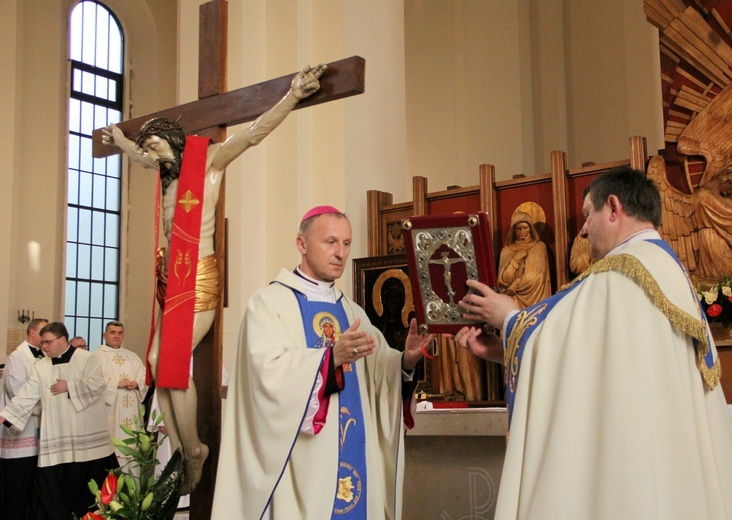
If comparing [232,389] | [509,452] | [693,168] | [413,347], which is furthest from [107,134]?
[693,168]

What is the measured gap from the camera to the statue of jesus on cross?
15.1ft

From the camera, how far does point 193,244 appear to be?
468 centimetres

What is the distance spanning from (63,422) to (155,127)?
4.54m

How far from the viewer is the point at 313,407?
3.73 m

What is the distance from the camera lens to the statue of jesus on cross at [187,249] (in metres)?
→ 4.61

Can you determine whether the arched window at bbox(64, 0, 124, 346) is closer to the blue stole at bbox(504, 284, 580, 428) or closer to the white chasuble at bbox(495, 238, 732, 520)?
the blue stole at bbox(504, 284, 580, 428)

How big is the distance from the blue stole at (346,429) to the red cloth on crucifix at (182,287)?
0.86 m

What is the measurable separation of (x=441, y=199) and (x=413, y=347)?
4.64m

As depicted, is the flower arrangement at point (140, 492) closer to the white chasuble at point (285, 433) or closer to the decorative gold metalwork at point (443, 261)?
the white chasuble at point (285, 433)

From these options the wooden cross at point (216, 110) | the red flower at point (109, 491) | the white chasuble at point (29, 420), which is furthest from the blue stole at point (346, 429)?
the white chasuble at point (29, 420)

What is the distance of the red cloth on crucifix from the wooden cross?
0.13 meters

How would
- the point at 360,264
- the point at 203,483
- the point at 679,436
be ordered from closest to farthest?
the point at 679,436
the point at 203,483
the point at 360,264

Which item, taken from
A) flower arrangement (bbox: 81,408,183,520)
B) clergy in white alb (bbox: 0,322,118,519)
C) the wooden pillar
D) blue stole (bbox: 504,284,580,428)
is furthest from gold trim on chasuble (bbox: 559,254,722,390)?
clergy in white alb (bbox: 0,322,118,519)

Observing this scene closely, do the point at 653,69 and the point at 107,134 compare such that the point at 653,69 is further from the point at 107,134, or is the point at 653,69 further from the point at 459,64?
the point at 107,134
